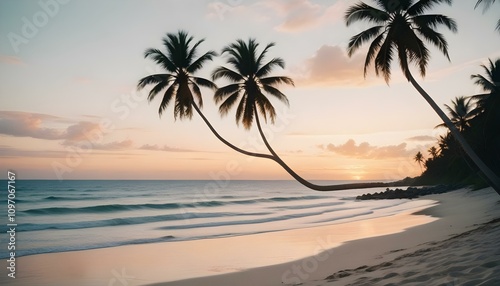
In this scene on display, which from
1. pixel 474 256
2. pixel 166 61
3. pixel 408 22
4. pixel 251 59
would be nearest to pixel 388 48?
pixel 408 22

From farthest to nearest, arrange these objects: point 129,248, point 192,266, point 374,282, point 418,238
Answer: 1. point 129,248
2. point 418,238
3. point 192,266
4. point 374,282

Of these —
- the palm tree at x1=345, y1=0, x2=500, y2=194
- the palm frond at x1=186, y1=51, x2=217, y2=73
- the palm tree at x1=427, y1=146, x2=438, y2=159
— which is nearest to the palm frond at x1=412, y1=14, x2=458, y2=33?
the palm tree at x1=345, y1=0, x2=500, y2=194

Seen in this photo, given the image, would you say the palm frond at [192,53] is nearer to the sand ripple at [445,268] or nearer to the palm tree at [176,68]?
the palm tree at [176,68]

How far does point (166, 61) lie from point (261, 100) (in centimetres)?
498

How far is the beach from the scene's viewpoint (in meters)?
7.62

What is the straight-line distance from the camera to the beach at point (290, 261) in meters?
7.62

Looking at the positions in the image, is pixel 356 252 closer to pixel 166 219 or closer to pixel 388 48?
pixel 388 48

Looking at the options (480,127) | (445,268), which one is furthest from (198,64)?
(480,127)

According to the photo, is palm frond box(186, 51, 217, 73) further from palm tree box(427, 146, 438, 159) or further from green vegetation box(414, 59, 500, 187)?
palm tree box(427, 146, 438, 159)

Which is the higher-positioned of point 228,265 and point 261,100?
point 261,100

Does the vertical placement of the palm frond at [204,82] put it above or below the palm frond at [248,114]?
above

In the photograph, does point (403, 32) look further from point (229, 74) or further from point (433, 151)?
point (433, 151)

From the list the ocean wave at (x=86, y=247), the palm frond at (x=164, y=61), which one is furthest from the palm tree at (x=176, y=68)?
the ocean wave at (x=86, y=247)

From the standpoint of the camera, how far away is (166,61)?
18000mm
